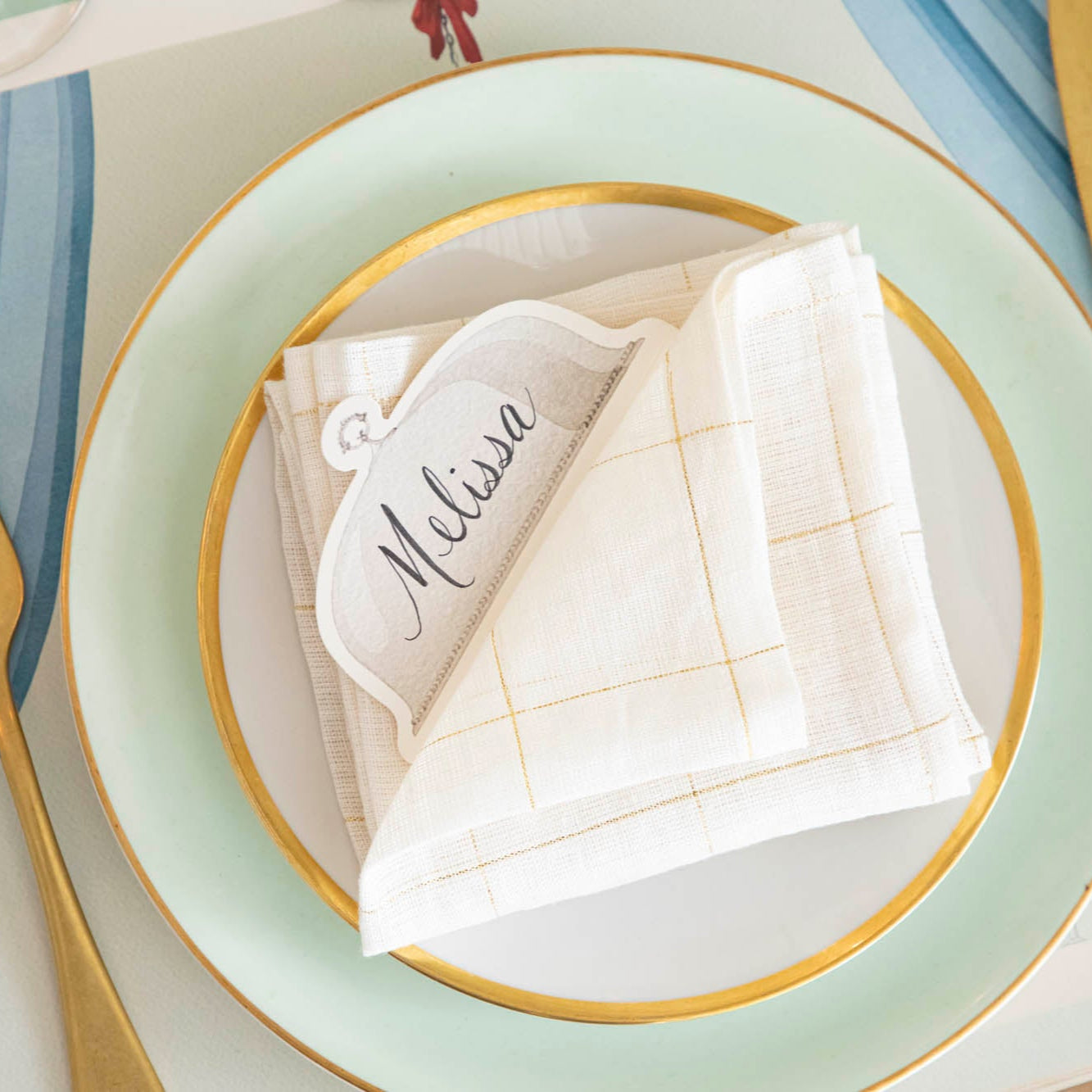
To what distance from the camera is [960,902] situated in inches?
16.4

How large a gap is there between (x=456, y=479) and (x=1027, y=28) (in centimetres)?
39

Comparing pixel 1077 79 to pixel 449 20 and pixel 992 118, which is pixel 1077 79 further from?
pixel 449 20

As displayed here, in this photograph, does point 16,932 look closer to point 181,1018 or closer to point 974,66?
point 181,1018

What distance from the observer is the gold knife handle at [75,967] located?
423 mm

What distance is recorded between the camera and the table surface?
17.2 inches

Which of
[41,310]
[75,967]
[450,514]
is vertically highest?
[41,310]

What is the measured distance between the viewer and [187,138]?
1.47 ft

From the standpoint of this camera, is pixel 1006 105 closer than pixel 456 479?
No

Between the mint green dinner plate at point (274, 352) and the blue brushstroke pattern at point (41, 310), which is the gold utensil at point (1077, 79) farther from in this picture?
the blue brushstroke pattern at point (41, 310)

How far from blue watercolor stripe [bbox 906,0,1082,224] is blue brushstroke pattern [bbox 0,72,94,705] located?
1.38 ft

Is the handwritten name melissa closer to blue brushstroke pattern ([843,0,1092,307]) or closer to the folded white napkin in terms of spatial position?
the folded white napkin

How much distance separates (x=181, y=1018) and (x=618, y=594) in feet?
1.01

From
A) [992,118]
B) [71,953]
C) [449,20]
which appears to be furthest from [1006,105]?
[71,953]

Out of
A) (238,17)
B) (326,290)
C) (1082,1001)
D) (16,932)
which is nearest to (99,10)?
(238,17)
